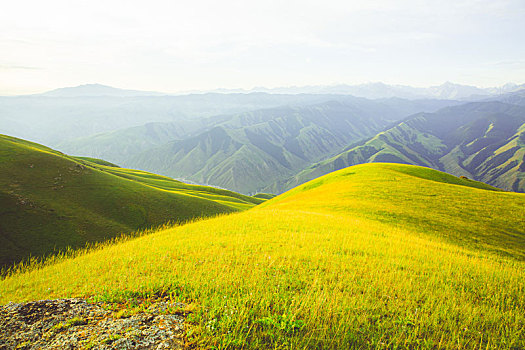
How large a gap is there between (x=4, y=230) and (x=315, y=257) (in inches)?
1635

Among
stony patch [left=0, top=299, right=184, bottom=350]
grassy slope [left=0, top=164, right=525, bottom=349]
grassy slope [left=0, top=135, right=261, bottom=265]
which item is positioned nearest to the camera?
stony patch [left=0, top=299, right=184, bottom=350]

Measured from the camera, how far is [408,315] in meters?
Result: 5.07

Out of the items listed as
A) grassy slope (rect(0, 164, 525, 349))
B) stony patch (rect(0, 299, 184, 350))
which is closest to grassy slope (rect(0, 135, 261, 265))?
grassy slope (rect(0, 164, 525, 349))

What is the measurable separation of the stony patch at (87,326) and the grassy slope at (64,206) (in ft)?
108

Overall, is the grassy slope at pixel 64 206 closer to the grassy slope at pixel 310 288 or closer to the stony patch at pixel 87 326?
the grassy slope at pixel 310 288

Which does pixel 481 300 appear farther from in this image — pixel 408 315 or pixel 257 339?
pixel 257 339

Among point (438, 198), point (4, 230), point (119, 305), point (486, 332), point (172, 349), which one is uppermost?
point (172, 349)

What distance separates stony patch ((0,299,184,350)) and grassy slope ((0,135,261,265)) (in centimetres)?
3298

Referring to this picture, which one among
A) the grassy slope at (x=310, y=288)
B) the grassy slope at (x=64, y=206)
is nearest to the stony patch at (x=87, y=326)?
the grassy slope at (x=310, y=288)

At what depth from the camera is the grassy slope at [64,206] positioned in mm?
31044

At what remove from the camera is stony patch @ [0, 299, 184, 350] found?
154 inches

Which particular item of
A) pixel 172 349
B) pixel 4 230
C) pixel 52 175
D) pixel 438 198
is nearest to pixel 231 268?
pixel 172 349

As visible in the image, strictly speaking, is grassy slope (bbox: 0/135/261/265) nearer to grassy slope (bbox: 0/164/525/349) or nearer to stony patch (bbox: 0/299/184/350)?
grassy slope (bbox: 0/164/525/349)

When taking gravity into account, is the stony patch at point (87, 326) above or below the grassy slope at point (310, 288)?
above
